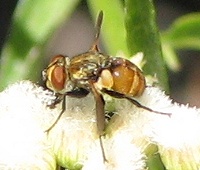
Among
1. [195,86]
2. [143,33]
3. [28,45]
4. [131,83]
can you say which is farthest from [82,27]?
[131,83]

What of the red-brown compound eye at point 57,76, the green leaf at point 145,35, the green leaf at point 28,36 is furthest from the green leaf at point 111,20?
the red-brown compound eye at point 57,76

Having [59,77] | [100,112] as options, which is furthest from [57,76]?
[100,112]

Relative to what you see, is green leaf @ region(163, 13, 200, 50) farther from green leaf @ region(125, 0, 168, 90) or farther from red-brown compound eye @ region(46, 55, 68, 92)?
red-brown compound eye @ region(46, 55, 68, 92)

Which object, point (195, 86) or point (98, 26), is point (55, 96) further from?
point (195, 86)

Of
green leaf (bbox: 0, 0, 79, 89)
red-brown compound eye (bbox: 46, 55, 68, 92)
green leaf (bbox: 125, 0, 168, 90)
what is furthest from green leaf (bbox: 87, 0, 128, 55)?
red-brown compound eye (bbox: 46, 55, 68, 92)

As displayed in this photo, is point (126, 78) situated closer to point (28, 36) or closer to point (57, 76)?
point (57, 76)

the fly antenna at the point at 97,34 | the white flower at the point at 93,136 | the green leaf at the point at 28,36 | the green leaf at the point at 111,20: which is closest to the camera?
the white flower at the point at 93,136

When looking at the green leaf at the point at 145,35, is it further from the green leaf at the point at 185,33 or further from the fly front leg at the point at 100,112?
the green leaf at the point at 185,33
